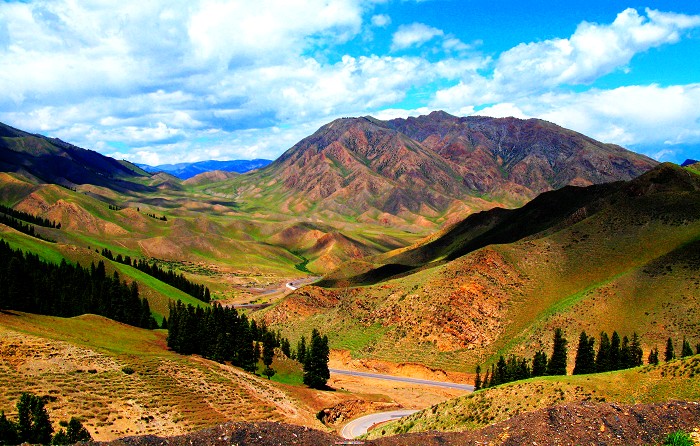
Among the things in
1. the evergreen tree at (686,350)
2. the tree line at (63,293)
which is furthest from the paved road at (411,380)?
the tree line at (63,293)

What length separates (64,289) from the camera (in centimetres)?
10438

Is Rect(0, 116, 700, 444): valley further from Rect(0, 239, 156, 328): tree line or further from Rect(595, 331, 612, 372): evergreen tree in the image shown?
Rect(0, 239, 156, 328): tree line

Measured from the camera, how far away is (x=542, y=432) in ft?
87.4

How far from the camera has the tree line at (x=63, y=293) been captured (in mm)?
78688

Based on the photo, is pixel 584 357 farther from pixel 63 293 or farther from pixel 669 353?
pixel 63 293

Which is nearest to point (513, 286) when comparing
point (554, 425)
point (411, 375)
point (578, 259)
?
point (578, 259)

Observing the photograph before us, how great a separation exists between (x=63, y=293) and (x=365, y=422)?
70.7 m

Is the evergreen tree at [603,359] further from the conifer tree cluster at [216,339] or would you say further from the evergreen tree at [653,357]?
the conifer tree cluster at [216,339]

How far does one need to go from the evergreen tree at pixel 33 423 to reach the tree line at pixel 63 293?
151 feet

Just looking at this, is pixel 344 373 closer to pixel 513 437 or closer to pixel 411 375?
pixel 411 375

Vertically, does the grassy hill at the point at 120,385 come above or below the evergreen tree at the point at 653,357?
below

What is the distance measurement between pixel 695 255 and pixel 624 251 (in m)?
16.7

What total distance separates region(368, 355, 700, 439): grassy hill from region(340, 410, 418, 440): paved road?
20555 mm

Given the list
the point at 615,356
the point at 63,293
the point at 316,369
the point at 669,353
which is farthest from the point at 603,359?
the point at 63,293
